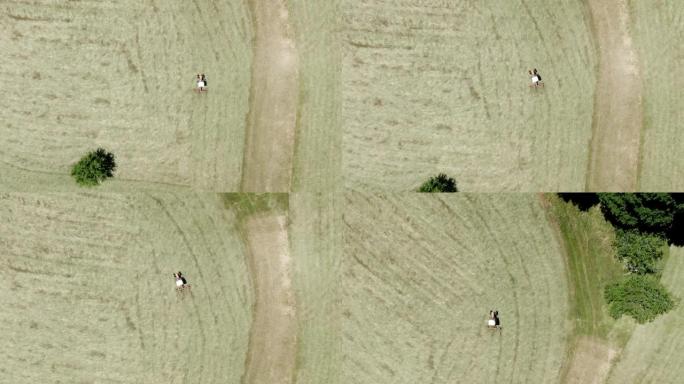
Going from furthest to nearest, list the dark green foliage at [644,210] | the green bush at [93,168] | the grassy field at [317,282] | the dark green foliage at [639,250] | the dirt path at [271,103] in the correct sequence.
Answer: the grassy field at [317,282] → the dirt path at [271,103] → the green bush at [93,168] → the dark green foliage at [639,250] → the dark green foliage at [644,210]

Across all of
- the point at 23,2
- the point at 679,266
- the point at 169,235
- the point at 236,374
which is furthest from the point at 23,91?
the point at 679,266

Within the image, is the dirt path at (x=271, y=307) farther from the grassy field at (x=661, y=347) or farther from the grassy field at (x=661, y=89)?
the grassy field at (x=661, y=89)

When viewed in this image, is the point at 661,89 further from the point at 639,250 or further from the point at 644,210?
the point at 639,250

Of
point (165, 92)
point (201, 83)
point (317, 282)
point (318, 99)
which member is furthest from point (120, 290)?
point (318, 99)

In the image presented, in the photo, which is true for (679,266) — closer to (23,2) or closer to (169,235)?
(169,235)

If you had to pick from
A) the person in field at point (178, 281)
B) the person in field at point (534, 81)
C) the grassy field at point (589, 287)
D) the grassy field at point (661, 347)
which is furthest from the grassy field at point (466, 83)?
the person in field at point (178, 281)

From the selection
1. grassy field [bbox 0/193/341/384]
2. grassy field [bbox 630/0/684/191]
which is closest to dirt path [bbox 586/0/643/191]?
grassy field [bbox 630/0/684/191]

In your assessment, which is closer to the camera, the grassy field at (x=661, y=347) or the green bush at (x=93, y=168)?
the green bush at (x=93, y=168)
